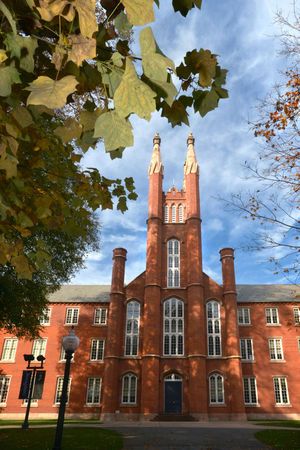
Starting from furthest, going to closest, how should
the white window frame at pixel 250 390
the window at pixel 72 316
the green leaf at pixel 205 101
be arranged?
the window at pixel 72 316
the white window frame at pixel 250 390
the green leaf at pixel 205 101

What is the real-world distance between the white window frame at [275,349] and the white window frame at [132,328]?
1204 cm

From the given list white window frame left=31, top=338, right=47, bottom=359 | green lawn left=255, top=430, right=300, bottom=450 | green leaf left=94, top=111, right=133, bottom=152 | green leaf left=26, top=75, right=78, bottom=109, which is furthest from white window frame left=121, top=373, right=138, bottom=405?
green leaf left=26, top=75, right=78, bottom=109

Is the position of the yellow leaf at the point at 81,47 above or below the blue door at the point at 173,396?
above

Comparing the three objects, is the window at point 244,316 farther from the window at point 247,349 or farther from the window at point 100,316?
the window at point 100,316

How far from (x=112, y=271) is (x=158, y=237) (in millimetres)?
5061

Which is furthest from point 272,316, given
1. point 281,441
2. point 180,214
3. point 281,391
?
point 281,441

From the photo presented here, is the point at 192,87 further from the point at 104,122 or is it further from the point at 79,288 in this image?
the point at 79,288

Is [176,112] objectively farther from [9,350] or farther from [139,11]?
[9,350]

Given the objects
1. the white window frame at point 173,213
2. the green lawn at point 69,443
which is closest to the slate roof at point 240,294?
the white window frame at point 173,213

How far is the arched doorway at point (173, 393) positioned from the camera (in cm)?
2776

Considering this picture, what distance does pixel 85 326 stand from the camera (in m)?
34.2

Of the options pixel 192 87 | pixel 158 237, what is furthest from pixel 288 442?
pixel 158 237

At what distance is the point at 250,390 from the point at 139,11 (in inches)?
1344

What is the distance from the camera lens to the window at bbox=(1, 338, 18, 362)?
1328 inches
